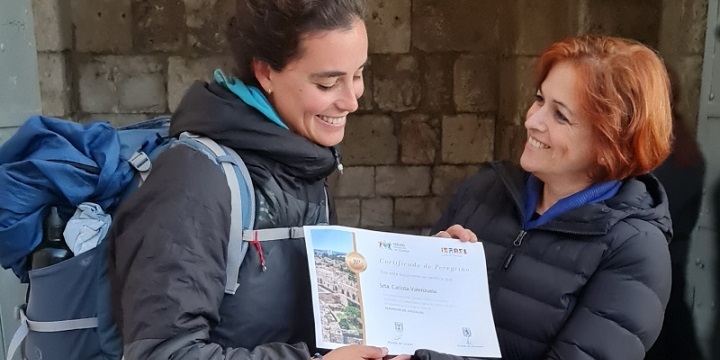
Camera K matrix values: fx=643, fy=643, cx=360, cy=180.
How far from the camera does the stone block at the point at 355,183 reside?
4535 mm

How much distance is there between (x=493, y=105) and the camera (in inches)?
179

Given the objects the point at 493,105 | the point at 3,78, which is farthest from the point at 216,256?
the point at 493,105

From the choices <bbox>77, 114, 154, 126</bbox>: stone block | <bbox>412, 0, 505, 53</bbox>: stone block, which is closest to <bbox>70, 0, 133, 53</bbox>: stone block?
<bbox>77, 114, 154, 126</bbox>: stone block

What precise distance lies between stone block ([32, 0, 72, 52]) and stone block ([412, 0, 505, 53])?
7.39ft

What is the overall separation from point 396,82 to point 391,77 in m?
0.05

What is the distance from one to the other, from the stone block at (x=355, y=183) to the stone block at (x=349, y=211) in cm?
5

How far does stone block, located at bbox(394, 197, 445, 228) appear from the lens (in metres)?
4.66

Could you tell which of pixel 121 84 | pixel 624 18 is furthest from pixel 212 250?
pixel 121 84

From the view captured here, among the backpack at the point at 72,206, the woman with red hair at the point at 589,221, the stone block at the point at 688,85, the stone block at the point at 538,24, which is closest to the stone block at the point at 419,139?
the stone block at the point at 538,24

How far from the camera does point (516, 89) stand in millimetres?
4113

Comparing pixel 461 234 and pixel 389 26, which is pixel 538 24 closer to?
pixel 389 26

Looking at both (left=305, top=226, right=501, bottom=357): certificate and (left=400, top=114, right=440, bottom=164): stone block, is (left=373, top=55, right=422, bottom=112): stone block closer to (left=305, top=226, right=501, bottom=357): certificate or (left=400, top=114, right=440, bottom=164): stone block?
(left=400, top=114, right=440, bottom=164): stone block

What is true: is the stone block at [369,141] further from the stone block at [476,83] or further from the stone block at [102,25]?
the stone block at [102,25]

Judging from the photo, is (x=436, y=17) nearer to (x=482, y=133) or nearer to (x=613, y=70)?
(x=482, y=133)
